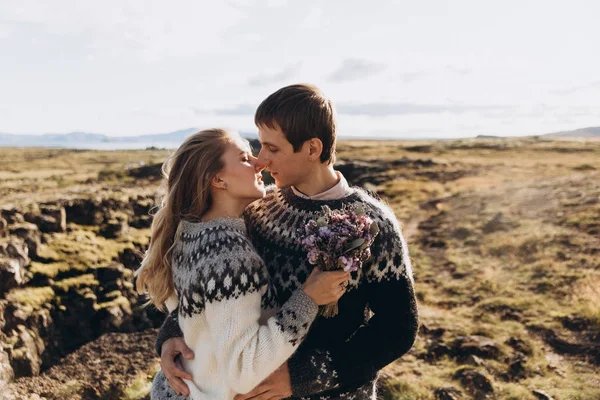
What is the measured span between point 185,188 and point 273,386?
1.26m

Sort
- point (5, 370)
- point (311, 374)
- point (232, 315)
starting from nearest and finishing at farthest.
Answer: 1. point (232, 315)
2. point (311, 374)
3. point (5, 370)

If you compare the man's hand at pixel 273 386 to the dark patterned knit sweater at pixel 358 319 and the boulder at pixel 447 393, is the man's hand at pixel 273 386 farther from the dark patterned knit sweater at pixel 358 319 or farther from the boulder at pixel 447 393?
the boulder at pixel 447 393

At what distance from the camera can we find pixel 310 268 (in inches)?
115

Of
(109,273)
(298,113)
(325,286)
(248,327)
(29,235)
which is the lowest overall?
(109,273)

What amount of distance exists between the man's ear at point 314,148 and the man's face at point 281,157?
25 millimetres

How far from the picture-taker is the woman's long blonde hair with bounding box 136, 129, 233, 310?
10.2ft

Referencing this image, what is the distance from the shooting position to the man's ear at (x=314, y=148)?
3043mm

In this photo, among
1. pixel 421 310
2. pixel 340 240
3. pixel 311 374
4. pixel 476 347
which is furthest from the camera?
pixel 421 310

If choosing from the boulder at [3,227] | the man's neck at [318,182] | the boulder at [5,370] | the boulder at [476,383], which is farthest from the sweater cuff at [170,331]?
the boulder at [3,227]

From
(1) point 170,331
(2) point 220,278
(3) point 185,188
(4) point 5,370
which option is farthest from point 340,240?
(4) point 5,370

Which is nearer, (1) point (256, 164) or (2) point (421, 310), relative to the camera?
(1) point (256, 164)

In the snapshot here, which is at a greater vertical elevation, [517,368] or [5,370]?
[5,370]

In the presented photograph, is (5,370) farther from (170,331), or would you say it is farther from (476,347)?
(476,347)

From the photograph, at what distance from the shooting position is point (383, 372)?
8.88 m
